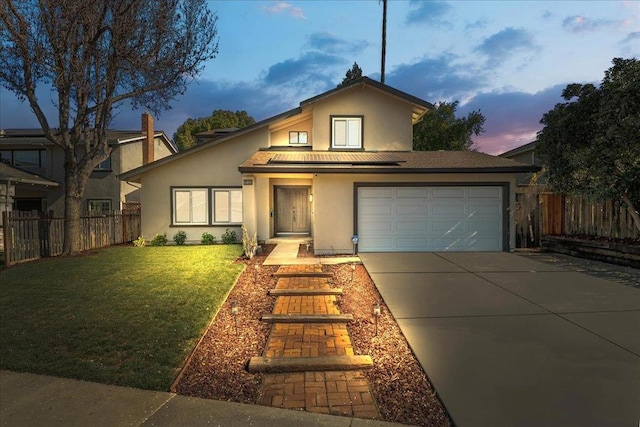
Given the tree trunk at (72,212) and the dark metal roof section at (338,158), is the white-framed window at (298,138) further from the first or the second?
the tree trunk at (72,212)

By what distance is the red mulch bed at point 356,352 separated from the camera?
11.2 feet

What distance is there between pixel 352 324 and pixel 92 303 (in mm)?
4568

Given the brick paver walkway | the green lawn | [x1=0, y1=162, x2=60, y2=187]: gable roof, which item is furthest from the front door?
[x1=0, y1=162, x2=60, y2=187]: gable roof

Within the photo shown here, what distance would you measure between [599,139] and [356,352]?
8.72 meters

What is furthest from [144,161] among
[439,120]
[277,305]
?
[277,305]

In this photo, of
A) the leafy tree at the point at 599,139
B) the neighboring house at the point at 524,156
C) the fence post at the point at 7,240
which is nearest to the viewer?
the leafy tree at the point at 599,139

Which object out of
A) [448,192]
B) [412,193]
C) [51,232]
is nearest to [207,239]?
[51,232]

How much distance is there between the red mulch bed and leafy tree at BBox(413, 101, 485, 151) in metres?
20.3

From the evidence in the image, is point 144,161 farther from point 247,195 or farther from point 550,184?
point 550,184

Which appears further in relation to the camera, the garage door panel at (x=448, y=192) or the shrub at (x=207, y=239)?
the shrub at (x=207, y=239)

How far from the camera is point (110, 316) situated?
5898mm

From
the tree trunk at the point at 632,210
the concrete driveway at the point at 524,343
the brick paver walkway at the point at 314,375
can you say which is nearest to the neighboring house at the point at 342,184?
the tree trunk at the point at 632,210

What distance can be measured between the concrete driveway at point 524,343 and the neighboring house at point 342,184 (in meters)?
3.69

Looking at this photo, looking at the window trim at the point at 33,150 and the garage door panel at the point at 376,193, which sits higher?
the window trim at the point at 33,150
